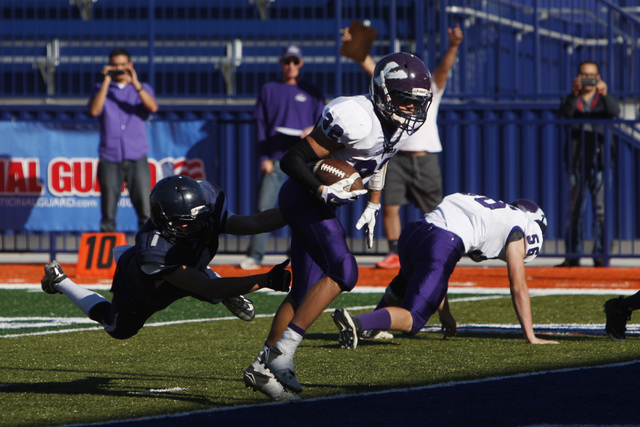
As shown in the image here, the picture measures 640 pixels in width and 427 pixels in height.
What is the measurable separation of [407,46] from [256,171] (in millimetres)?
2173

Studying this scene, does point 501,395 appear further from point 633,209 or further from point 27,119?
point 27,119

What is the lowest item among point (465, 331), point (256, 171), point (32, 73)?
point (465, 331)

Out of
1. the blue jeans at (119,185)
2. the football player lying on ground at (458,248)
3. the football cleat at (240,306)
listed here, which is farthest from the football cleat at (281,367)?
the blue jeans at (119,185)

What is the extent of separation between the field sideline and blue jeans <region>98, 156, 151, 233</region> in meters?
2.50

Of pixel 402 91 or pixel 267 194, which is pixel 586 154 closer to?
pixel 267 194

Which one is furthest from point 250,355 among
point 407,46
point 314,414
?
point 407,46

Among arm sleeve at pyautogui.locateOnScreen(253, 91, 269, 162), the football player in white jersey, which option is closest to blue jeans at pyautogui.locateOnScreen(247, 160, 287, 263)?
arm sleeve at pyautogui.locateOnScreen(253, 91, 269, 162)

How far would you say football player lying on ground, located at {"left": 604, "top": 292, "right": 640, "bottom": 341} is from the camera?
6.64 metres

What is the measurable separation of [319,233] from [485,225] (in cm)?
184

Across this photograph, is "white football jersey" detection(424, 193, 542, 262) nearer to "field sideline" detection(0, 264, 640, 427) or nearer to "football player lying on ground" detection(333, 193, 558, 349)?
"football player lying on ground" detection(333, 193, 558, 349)

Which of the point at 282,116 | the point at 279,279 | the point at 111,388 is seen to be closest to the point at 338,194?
the point at 279,279

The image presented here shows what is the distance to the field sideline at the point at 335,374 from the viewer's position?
4586 mm

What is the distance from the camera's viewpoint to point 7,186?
12.3 metres

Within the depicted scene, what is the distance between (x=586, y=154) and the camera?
1148 centimetres
